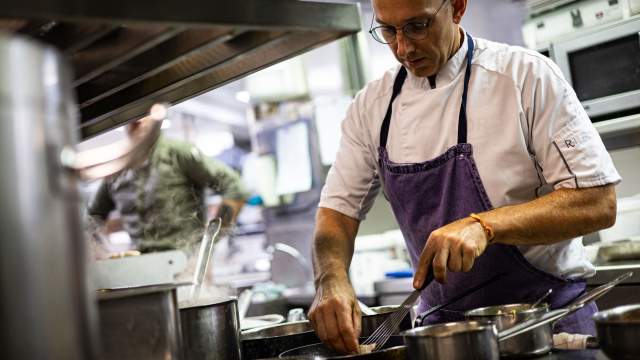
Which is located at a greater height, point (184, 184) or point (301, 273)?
point (184, 184)

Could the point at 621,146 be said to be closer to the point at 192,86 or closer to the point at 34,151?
the point at 192,86

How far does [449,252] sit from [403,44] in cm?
65

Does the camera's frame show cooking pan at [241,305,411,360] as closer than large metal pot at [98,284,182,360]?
No

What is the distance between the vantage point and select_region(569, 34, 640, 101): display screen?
3.11 meters

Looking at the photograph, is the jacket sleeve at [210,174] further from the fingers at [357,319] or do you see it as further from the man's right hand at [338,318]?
the fingers at [357,319]

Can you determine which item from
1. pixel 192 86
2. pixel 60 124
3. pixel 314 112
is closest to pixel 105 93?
pixel 192 86

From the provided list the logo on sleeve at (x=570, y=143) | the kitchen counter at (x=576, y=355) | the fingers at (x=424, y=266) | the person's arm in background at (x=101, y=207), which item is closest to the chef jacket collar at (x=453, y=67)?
the logo on sleeve at (x=570, y=143)

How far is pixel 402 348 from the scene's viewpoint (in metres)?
1.25

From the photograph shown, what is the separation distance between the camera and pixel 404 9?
5.85 ft

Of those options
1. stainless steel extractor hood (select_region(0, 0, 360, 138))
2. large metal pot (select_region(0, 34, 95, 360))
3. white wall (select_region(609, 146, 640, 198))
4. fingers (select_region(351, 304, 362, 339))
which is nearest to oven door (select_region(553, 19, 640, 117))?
white wall (select_region(609, 146, 640, 198))

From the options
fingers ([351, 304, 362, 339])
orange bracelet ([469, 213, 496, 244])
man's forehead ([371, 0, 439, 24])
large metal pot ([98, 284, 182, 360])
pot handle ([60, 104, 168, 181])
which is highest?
pot handle ([60, 104, 168, 181])

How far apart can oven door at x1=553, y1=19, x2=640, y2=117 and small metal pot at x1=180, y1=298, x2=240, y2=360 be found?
2391mm

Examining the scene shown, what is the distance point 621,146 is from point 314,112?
213 centimetres

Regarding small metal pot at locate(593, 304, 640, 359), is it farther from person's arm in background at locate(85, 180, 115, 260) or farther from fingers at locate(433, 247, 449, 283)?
person's arm in background at locate(85, 180, 115, 260)
